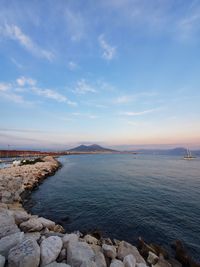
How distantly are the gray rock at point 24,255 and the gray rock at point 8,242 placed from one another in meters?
0.39

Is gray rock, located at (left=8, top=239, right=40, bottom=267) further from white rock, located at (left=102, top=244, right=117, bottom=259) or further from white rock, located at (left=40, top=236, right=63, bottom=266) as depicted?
white rock, located at (left=102, top=244, right=117, bottom=259)

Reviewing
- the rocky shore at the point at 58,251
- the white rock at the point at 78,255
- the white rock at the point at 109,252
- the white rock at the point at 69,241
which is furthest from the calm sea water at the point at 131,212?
the white rock at the point at 78,255

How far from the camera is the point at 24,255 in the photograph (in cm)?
491

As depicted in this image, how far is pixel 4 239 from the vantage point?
5824 millimetres

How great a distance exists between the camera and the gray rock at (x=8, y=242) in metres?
5.38

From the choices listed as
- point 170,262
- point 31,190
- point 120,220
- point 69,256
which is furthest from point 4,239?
point 31,190

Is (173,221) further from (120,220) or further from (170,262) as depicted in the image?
(170,262)

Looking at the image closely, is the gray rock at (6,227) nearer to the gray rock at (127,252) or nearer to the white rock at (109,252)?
the white rock at (109,252)

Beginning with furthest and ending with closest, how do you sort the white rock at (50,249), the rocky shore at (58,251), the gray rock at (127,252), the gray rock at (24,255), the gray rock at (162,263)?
the gray rock at (162,263), the gray rock at (127,252), the white rock at (50,249), the rocky shore at (58,251), the gray rock at (24,255)

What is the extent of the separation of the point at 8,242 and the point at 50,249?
4.70 ft

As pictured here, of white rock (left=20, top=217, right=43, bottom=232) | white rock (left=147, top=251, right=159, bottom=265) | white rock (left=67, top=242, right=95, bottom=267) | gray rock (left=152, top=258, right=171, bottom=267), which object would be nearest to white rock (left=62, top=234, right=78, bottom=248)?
white rock (left=67, top=242, right=95, bottom=267)

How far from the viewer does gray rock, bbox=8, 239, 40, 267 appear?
188 inches

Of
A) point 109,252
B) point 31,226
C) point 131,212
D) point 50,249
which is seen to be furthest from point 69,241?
point 131,212

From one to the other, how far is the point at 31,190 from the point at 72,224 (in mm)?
10208
